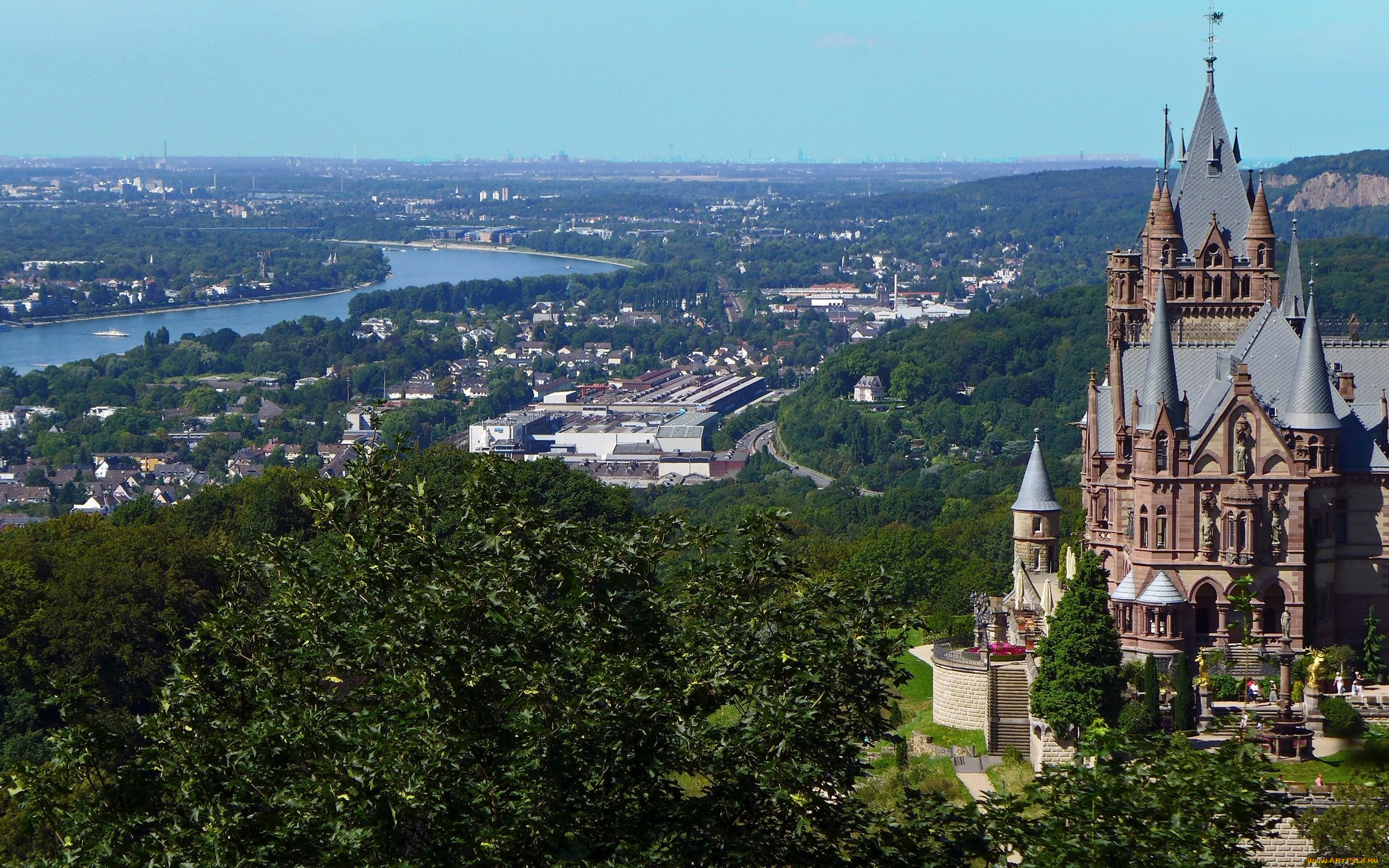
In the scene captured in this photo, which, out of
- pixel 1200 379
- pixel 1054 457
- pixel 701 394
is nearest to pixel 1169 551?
pixel 1200 379

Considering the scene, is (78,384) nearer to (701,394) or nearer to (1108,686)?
(701,394)

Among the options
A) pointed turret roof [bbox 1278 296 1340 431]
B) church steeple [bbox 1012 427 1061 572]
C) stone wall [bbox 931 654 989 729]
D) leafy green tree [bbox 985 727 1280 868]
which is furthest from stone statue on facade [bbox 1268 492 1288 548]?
leafy green tree [bbox 985 727 1280 868]

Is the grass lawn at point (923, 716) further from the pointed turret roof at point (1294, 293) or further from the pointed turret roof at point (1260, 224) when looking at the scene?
the pointed turret roof at point (1260, 224)

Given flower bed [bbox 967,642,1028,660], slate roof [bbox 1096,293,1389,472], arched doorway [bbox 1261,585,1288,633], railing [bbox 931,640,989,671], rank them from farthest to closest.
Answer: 1. arched doorway [bbox 1261,585,1288,633]
2. slate roof [bbox 1096,293,1389,472]
3. flower bed [bbox 967,642,1028,660]
4. railing [bbox 931,640,989,671]

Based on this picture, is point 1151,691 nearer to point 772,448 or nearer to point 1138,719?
point 1138,719

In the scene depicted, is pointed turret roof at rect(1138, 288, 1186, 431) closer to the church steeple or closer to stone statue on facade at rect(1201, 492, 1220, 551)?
stone statue on facade at rect(1201, 492, 1220, 551)

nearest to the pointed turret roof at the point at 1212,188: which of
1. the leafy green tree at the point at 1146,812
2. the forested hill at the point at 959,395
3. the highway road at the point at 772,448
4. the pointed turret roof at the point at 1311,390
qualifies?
the pointed turret roof at the point at 1311,390

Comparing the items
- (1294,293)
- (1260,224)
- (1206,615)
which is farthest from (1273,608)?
(1260,224)
